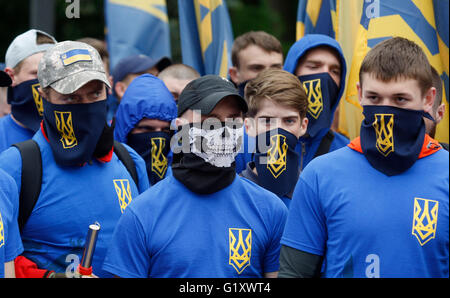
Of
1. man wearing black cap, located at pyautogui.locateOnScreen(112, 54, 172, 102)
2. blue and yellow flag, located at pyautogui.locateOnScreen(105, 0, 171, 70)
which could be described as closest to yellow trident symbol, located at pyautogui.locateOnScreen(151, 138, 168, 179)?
man wearing black cap, located at pyautogui.locateOnScreen(112, 54, 172, 102)

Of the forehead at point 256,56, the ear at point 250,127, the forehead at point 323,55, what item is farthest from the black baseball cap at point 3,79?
the forehead at point 256,56

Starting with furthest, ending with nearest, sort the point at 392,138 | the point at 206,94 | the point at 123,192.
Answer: the point at 123,192, the point at 206,94, the point at 392,138

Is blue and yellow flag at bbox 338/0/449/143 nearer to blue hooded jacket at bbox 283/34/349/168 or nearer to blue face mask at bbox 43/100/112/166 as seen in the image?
blue hooded jacket at bbox 283/34/349/168

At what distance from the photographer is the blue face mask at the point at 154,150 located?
16.0 ft

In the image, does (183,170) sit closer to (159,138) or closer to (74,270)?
(74,270)

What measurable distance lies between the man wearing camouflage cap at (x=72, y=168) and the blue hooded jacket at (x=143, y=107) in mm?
1115

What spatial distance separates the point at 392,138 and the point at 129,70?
390 cm

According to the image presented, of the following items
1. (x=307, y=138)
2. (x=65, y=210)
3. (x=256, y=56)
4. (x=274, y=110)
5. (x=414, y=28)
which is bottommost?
(x=65, y=210)

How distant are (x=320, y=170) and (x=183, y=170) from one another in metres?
0.71

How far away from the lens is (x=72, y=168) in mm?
3697

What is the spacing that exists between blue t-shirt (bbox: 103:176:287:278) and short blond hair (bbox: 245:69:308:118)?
1.14 meters

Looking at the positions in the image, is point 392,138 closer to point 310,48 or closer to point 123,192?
point 123,192

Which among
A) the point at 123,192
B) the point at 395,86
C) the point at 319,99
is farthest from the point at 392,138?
the point at 319,99
